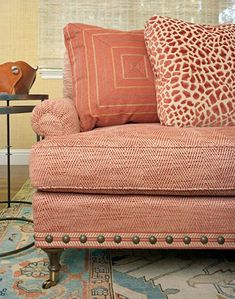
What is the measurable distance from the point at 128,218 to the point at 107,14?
2.50 m

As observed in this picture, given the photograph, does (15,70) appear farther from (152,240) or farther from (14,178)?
(14,178)

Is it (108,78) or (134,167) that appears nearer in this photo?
(134,167)

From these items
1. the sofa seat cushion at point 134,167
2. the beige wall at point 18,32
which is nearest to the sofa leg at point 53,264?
the sofa seat cushion at point 134,167

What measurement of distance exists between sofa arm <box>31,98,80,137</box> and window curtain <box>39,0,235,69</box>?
2053 millimetres

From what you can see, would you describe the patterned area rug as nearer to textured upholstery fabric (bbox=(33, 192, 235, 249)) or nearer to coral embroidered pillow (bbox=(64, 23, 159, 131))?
textured upholstery fabric (bbox=(33, 192, 235, 249))

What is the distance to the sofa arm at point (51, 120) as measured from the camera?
1.25 m

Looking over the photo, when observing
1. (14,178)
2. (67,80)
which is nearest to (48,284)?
(67,80)

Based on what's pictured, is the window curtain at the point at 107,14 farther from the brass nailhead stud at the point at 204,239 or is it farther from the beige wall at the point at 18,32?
the brass nailhead stud at the point at 204,239

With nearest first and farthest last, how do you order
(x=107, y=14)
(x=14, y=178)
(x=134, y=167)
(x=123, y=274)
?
1. (x=134, y=167)
2. (x=123, y=274)
3. (x=14, y=178)
4. (x=107, y=14)

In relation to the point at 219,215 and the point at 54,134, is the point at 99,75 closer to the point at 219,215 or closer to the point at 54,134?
the point at 54,134

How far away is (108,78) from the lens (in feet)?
5.13

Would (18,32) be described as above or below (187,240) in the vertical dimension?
above

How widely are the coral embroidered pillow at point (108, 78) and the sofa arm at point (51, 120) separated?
24 cm

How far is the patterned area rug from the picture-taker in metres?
1.08
